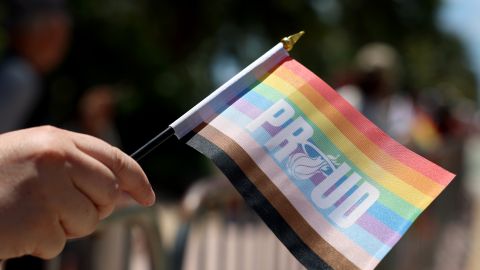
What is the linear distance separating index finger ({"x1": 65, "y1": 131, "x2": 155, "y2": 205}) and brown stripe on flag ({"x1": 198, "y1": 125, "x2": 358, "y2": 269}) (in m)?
0.28

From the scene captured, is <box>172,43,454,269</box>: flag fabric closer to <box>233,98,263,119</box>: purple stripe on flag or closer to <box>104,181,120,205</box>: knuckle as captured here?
<box>233,98,263,119</box>: purple stripe on flag

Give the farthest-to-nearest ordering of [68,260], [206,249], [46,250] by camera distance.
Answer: [206,249]
[68,260]
[46,250]

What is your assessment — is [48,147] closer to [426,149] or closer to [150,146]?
[150,146]

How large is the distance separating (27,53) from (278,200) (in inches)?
82.3

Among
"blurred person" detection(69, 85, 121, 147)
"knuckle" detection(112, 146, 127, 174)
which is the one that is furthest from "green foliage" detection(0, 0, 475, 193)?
"knuckle" detection(112, 146, 127, 174)

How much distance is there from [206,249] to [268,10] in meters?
20.0

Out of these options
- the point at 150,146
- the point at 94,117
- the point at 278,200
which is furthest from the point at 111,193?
the point at 94,117

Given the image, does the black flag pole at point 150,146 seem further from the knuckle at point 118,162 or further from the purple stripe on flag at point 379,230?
the purple stripe on flag at point 379,230

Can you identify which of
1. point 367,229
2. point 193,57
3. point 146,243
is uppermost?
point 367,229

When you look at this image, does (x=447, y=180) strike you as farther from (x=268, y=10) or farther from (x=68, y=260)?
(x=268, y=10)

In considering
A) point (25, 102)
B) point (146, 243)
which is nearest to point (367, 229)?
point (146, 243)

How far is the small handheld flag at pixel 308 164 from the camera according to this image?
1688mm

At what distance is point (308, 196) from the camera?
1734 millimetres

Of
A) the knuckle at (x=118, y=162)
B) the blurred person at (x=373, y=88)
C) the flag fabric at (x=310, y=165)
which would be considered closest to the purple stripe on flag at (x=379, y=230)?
the flag fabric at (x=310, y=165)
